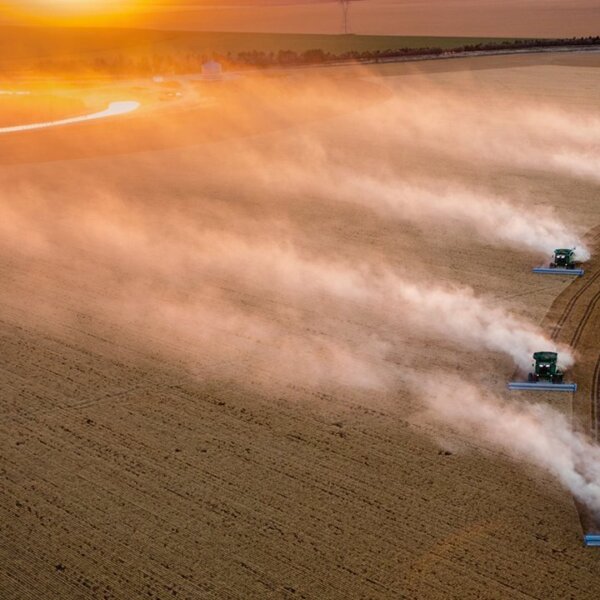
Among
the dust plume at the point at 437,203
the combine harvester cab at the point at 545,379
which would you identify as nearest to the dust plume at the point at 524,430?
the combine harvester cab at the point at 545,379

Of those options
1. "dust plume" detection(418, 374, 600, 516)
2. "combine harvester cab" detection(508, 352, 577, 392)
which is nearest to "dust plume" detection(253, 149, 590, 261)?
"combine harvester cab" detection(508, 352, 577, 392)

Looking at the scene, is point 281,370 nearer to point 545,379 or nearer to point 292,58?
point 545,379

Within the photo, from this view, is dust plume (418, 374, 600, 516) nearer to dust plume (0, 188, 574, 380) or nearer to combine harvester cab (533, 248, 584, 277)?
dust plume (0, 188, 574, 380)

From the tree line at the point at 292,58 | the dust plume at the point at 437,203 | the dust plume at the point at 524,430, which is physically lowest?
the dust plume at the point at 437,203

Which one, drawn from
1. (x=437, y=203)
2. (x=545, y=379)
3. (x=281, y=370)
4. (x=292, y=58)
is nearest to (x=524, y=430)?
(x=545, y=379)

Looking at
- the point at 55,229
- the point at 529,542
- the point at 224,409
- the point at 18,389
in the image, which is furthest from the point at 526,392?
the point at 55,229

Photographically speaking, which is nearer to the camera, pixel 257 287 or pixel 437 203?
pixel 257 287

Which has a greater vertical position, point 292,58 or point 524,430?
point 292,58

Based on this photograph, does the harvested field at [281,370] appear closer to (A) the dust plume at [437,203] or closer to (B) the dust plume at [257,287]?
(B) the dust plume at [257,287]
